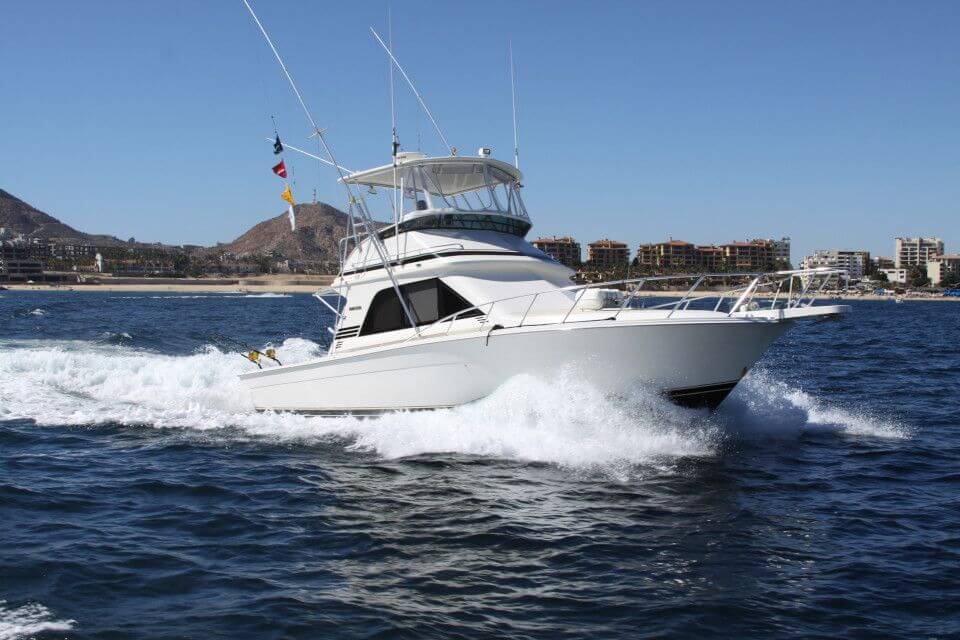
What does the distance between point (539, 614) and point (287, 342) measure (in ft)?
72.9

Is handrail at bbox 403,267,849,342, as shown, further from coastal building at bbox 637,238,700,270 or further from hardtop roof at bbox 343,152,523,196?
coastal building at bbox 637,238,700,270

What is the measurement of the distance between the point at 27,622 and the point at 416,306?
8081 mm

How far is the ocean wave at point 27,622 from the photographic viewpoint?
5.51 metres

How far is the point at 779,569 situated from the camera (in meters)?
6.86

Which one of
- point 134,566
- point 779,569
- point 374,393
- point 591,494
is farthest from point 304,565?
point 374,393

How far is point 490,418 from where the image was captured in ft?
37.3

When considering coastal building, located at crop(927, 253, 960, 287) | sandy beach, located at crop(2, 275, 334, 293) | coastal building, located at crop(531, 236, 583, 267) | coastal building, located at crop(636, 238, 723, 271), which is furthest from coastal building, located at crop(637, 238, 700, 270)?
sandy beach, located at crop(2, 275, 334, 293)

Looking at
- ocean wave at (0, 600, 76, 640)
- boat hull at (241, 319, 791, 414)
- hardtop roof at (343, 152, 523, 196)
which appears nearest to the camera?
ocean wave at (0, 600, 76, 640)

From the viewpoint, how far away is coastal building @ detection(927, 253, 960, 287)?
183 m

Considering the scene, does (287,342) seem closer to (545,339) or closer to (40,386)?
(40,386)

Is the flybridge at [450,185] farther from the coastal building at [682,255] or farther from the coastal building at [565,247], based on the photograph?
the coastal building at [682,255]

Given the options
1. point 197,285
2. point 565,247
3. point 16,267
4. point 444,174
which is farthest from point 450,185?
point 16,267

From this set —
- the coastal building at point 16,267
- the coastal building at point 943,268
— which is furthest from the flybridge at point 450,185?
the coastal building at point 943,268

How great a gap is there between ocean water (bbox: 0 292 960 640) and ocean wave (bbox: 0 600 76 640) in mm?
21
